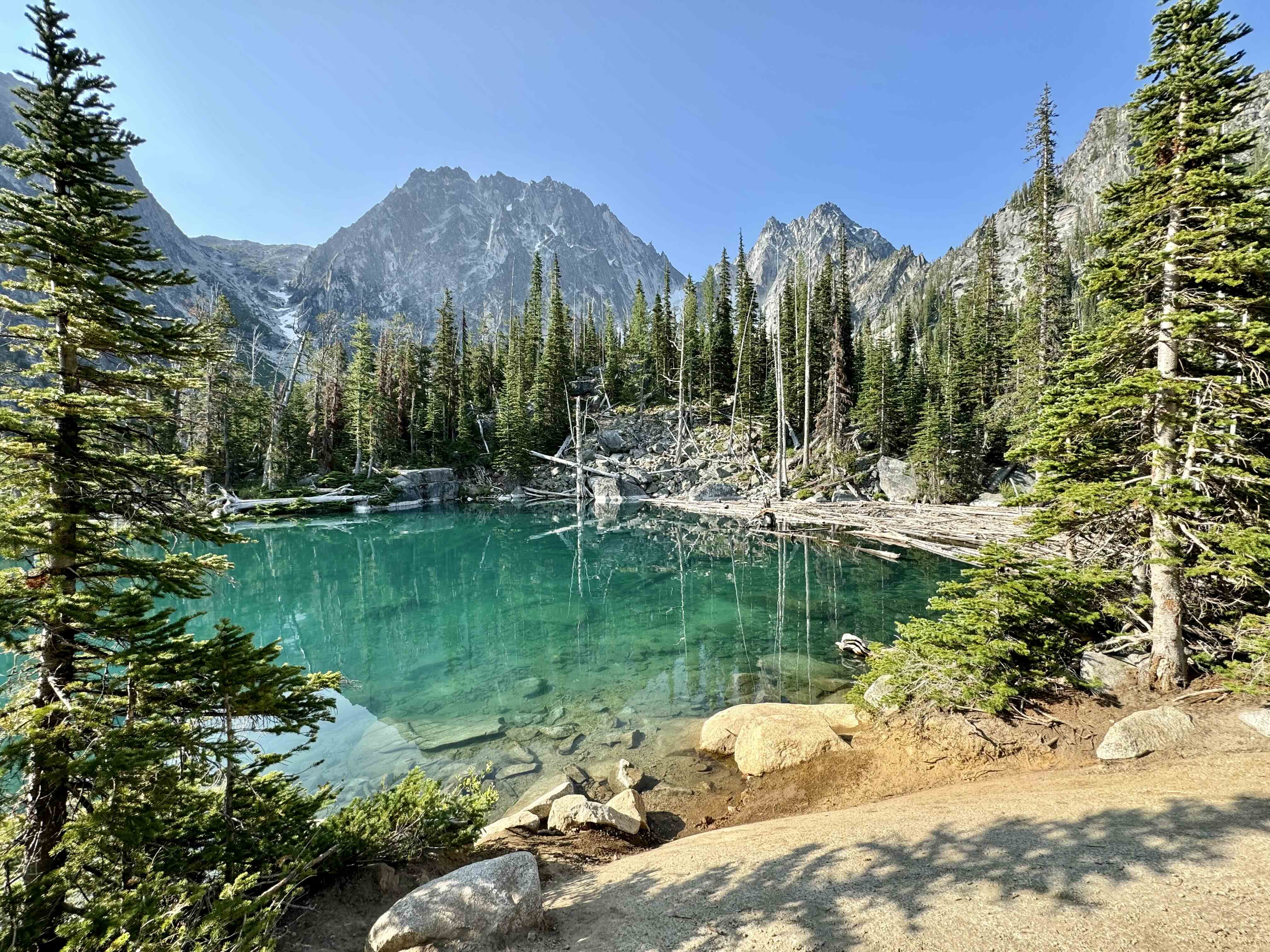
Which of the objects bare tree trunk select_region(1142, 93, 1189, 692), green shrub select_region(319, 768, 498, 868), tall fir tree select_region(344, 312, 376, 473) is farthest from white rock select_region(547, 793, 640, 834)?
tall fir tree select_region(344, 312, 376, 473)

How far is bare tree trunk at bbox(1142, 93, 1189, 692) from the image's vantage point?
713 cm

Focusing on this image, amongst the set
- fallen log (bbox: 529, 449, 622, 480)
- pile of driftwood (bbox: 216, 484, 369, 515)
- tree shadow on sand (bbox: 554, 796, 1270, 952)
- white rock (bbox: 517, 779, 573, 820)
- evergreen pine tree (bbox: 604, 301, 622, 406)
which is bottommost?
white rock (bbox: 517, 779, 573, 820)

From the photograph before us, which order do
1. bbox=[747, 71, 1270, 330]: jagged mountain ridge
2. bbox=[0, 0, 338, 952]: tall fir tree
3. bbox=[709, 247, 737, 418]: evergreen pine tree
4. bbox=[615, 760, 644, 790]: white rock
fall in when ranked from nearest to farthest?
bbox=[0, 0, 338, 952]: tall fir tree
bbox=[615, 760, 644, 790]: white rock
bbox=[709, 247, 737, 418]: evergreen pine tree
bbox=[747, 71, 1270, 330]: jagged mountain ridge

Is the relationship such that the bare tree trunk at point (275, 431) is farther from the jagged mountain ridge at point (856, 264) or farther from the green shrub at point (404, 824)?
the jagged mountain ridge at point (856, 264)

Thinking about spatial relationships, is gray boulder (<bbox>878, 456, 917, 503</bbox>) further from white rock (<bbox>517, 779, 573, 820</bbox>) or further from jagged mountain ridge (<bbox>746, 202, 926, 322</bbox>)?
jagged mountain ridge (<bbox>746, 202, 926, 322</bbox>)

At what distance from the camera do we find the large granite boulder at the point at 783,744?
8148mm

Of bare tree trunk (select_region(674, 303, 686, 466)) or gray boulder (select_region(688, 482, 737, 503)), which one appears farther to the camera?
bare tree trunk (select_region(674, 303, 686, 466))

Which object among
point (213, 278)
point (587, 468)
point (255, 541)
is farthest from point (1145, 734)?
point (213, 278)

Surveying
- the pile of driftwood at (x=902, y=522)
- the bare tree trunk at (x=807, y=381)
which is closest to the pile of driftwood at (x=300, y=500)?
the pile of driftwood at (x=902, y=522)

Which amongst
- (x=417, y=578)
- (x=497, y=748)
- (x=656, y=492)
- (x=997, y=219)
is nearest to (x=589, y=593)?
(x=417, y=578)

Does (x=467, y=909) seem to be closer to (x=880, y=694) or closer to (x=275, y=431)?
(x=880, y=694)

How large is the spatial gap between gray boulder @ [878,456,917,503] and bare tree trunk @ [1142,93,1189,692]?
2798 cm

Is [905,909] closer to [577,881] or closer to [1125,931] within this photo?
[1125,931]

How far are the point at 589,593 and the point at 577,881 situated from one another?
589 inches
